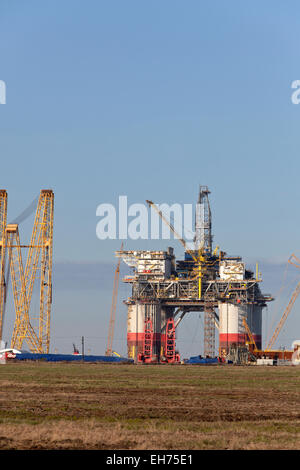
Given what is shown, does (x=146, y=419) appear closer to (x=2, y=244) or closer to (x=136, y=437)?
(x=136, y=437)

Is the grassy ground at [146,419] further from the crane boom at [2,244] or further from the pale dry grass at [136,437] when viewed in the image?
the crane boom at [2,244]

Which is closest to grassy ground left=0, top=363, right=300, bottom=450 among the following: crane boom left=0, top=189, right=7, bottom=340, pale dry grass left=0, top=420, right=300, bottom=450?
pale dry grass left=0, top=420, right=300, bottom=450

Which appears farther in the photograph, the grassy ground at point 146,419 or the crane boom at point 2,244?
the crane boom at point 2,244

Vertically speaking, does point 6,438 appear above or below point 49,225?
below

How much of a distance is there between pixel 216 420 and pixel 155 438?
27.4 feet

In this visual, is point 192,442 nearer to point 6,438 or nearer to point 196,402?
point 6,438

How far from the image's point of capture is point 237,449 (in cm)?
2872

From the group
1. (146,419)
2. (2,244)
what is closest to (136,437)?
(146,419)

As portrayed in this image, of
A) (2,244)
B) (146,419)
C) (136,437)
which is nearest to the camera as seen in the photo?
(136,437)

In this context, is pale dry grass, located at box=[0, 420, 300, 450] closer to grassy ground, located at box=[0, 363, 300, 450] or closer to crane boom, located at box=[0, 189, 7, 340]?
grassy ground, located at box=[0, 363, 300, 450]

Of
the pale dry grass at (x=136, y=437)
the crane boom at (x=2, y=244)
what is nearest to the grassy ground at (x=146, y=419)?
the pale dry grass at (x=136, y=437)

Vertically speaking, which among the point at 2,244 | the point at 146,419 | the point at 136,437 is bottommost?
the point at 136,437

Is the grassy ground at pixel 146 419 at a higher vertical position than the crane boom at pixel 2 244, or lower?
lower
